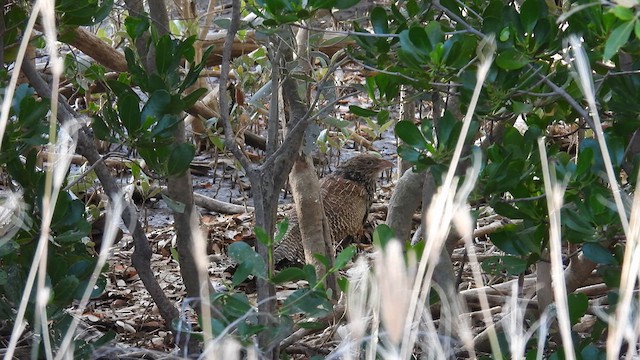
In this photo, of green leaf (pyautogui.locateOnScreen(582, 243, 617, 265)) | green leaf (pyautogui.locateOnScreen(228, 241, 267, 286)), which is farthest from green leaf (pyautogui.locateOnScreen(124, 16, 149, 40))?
green leaf (pyautogui.locateOnScreen(582, 243, 617, 265))

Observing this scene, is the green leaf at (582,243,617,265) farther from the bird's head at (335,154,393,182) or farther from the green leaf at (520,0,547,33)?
the bird's head at (335,154,393,182)

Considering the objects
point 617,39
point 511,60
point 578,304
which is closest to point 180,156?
point 511,60

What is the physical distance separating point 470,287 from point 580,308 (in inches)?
72.6

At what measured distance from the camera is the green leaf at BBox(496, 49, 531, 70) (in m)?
2.03

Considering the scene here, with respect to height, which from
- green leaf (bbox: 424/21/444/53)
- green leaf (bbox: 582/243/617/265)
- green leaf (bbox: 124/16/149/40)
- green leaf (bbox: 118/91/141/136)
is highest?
green leaf (bbox: 124/16/149/40)

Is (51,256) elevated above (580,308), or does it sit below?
above

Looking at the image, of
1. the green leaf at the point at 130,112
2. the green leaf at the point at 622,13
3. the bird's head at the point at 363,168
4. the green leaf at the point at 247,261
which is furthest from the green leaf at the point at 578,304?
the bird's head at the point at 363,168

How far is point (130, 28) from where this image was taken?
100 inches

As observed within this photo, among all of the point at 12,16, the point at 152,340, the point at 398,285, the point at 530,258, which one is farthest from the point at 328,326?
the point at 398,285

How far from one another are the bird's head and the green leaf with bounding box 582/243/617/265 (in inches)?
150

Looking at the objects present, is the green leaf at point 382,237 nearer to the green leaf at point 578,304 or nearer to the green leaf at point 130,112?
the green leaf at point 578,304

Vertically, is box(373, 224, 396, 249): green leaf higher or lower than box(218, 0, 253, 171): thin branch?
lower

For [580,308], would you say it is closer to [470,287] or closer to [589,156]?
[589,156]

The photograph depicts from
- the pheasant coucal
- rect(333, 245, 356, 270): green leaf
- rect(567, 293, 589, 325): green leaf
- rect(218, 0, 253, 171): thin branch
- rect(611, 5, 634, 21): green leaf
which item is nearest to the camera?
rect(611, 5, 634, 21): green leaf
